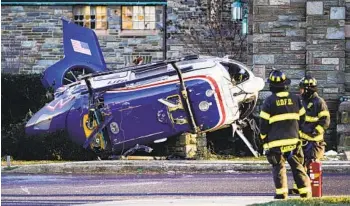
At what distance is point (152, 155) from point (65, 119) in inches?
79.9

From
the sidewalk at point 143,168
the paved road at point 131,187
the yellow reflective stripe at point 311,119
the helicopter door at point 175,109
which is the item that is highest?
the yellow reflective stripe at point 311,119

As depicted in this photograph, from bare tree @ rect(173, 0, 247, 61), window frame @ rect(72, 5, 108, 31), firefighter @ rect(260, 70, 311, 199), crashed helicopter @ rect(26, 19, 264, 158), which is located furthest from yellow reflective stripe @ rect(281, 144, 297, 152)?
window frame @ rect(72, 5, 108, 31)

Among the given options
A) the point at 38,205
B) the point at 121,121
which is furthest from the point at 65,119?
the point at 38,205

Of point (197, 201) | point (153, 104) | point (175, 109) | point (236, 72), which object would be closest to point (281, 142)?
point (197, 201)

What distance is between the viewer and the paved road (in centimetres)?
1220

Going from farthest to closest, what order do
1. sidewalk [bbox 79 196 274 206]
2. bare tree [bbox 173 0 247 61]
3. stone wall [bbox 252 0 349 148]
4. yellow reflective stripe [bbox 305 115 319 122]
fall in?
1. bare tree [bbox 173 0 247 61]
2. stone wall [bbox 252 0 349 148]
3. yellow reflective stripe [bbox 305 115 319 122]
4. sidewalk [bbox 79 196 274 206]

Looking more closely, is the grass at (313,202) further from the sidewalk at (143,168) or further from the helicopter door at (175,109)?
the helicopter door at (175,109)

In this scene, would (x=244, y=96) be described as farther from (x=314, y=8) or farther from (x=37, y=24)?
(x=37, y=24)

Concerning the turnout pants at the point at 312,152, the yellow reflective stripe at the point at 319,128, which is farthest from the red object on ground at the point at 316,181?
the yellow reflective stripe at the point at 319,128

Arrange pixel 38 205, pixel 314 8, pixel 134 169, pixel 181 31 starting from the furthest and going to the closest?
pixel 181 31
pixel 314 8
pixel 134 169
pixel 38 205

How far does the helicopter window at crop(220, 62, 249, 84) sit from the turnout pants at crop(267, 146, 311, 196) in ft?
27.0

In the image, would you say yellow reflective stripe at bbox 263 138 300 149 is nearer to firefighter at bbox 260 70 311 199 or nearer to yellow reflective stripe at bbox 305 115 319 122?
firefighter at bbox 260 70 311 199

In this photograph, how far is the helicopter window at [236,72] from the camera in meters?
19.7

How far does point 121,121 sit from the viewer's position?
19172 mm
